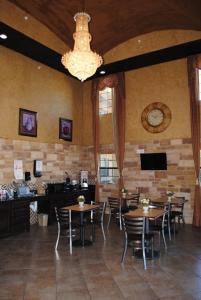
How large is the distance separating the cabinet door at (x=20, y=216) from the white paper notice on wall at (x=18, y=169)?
2.69ft

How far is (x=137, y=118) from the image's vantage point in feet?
28.5

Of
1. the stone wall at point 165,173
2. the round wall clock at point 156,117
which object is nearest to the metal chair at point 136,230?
the stone wall at point 165,173

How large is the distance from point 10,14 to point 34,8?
70cm

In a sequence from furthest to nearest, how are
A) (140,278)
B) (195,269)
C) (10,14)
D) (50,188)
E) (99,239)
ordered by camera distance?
1. (50,188)
2. (10,14)
3. (99,239)
4. (195,269)
5. (140,278)

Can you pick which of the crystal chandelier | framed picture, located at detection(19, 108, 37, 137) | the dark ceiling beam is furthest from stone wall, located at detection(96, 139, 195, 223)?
the crystal chandelier

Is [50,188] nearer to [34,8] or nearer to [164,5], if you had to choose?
[34,8]

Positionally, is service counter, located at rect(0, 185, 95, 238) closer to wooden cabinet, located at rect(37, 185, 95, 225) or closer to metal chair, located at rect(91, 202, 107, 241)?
wooden cabinet, located at rect(37, 185, 95, 225)

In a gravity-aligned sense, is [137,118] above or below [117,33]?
below

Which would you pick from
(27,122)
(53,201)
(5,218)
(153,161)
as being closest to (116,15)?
(27,122)

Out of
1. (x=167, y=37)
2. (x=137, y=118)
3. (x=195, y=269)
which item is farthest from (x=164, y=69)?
(x=195, y=269)

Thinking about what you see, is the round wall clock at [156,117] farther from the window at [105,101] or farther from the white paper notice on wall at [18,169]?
the white paper notice on wall at [18,169]

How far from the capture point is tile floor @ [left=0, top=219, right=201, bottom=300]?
11.0 feet

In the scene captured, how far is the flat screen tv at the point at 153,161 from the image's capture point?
800 cm

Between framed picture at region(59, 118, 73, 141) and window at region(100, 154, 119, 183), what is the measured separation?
140 centimetres
